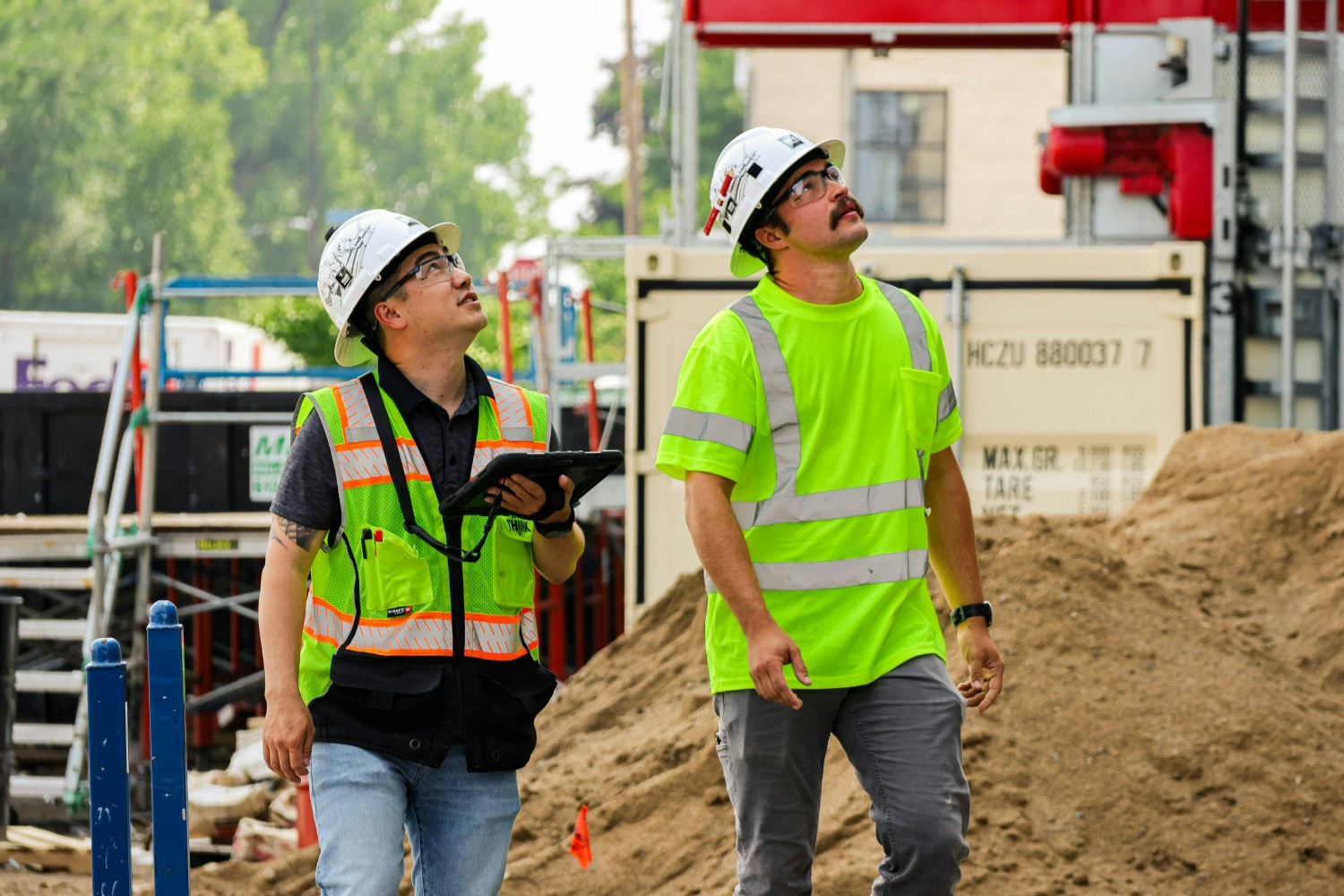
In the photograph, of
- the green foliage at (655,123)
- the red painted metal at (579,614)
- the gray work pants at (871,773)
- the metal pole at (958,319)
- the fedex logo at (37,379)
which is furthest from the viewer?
the green foliage at (655,123)

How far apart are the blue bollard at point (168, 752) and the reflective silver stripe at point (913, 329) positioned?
182 cm

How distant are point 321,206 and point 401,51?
29.7 ft

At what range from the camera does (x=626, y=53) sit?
35.8 metres

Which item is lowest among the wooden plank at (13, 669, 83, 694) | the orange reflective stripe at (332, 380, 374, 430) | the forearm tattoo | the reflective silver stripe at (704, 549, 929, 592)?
the wooden plank at (13, 669, 83, 694)

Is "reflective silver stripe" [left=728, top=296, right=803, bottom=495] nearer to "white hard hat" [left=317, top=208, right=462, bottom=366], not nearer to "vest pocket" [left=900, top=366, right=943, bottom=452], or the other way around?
"vest pocket" [left=900, top=366, right=943, bottom=452]

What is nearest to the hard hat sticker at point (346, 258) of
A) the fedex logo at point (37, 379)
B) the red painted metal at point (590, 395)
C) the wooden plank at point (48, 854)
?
the wooden plank at point (48, 854)

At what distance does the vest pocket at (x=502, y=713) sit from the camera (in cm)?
370

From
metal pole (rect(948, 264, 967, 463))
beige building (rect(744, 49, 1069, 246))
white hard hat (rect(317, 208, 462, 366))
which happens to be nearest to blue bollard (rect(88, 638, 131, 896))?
white hard hat (rect(317, 208, 462, 366))

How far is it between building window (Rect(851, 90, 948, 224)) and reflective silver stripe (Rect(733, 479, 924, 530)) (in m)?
28.0

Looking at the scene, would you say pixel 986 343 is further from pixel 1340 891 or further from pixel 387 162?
pixel 387 162

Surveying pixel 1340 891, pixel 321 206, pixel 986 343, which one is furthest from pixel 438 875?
pixel 321 206

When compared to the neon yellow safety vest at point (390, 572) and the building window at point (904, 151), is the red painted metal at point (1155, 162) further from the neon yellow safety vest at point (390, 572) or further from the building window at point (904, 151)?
the building window at point (904, 151)

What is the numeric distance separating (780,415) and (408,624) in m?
0.99

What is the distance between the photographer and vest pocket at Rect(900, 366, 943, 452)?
420 centimetres
